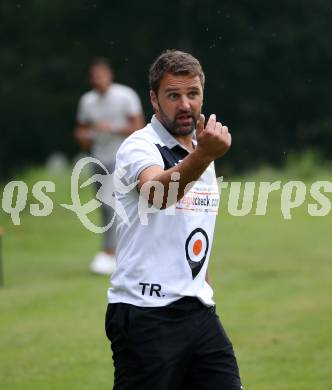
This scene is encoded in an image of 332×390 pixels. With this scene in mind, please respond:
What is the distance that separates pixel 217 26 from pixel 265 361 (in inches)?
392

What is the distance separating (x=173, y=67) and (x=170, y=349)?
1202mm

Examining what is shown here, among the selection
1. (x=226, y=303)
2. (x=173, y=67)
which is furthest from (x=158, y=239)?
(x=226, y=303)

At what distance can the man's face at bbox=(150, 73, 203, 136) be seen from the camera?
4.63 m

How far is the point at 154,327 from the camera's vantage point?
4633 mm

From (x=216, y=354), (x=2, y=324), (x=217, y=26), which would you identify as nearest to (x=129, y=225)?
(x=216, y=354)

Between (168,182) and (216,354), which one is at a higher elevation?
(168,182)

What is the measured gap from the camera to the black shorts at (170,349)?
15.2 ft

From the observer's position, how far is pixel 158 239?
4590mm

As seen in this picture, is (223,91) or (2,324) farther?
(223,91)

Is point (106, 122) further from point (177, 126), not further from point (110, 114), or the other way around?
point (177, 126)

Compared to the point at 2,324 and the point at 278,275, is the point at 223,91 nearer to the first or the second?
the point at 278,275

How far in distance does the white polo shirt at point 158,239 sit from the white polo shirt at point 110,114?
6.76 metres

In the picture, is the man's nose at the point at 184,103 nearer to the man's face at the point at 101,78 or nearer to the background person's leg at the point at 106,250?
the background person's leg at the point at 106,250

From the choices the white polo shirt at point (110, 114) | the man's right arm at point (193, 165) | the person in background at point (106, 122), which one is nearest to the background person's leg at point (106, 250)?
the person in background at point (106, 122)
